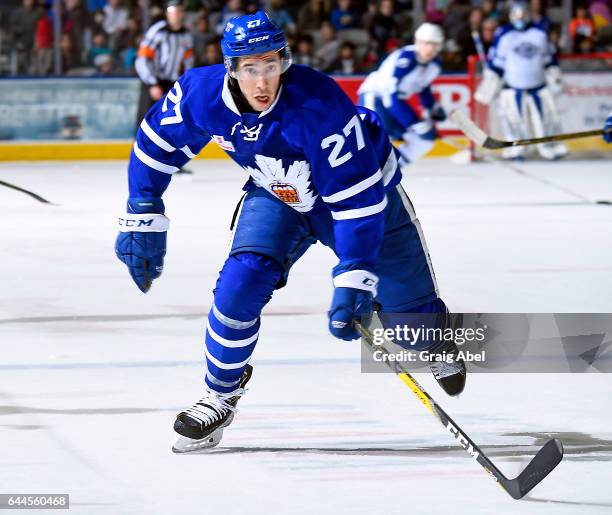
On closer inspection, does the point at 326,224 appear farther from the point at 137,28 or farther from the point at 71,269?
the point at 137,28

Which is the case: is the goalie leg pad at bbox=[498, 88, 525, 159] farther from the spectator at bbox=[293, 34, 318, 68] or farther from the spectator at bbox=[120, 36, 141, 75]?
the spectator at bbox=[120, 36, 141, 75]

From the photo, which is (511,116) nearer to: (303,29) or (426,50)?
(303,29)

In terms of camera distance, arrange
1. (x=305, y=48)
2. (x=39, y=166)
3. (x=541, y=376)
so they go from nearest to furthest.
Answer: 1. (x=541, y=376)
2. (x=39, y=166)
3. (x=305, y=48)

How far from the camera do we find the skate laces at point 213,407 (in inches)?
141

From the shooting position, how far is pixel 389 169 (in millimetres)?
3793

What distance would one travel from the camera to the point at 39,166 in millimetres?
11398

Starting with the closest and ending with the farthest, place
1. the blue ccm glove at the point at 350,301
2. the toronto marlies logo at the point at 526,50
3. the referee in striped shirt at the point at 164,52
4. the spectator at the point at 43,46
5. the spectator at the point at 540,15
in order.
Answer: the blue ccm glove at the point at 350,301, the referee in striped shirt at the point at 164,52, the toronto marlies logo at the point at 526,50, the spectator at the point at 540,15, the spectator at the point at 43,46

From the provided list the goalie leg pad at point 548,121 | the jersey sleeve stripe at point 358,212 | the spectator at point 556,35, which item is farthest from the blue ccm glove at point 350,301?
the spectator at point 556,35

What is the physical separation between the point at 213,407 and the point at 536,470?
93cm

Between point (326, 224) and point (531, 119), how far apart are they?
324 inches

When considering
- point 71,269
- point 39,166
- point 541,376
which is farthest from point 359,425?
point 39,166

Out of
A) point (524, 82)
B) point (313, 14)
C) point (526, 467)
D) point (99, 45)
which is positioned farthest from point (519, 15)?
point (526, 467)

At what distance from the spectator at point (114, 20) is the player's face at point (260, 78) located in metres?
8.82

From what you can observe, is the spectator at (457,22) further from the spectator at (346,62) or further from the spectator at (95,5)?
the spectator at (95,5)
